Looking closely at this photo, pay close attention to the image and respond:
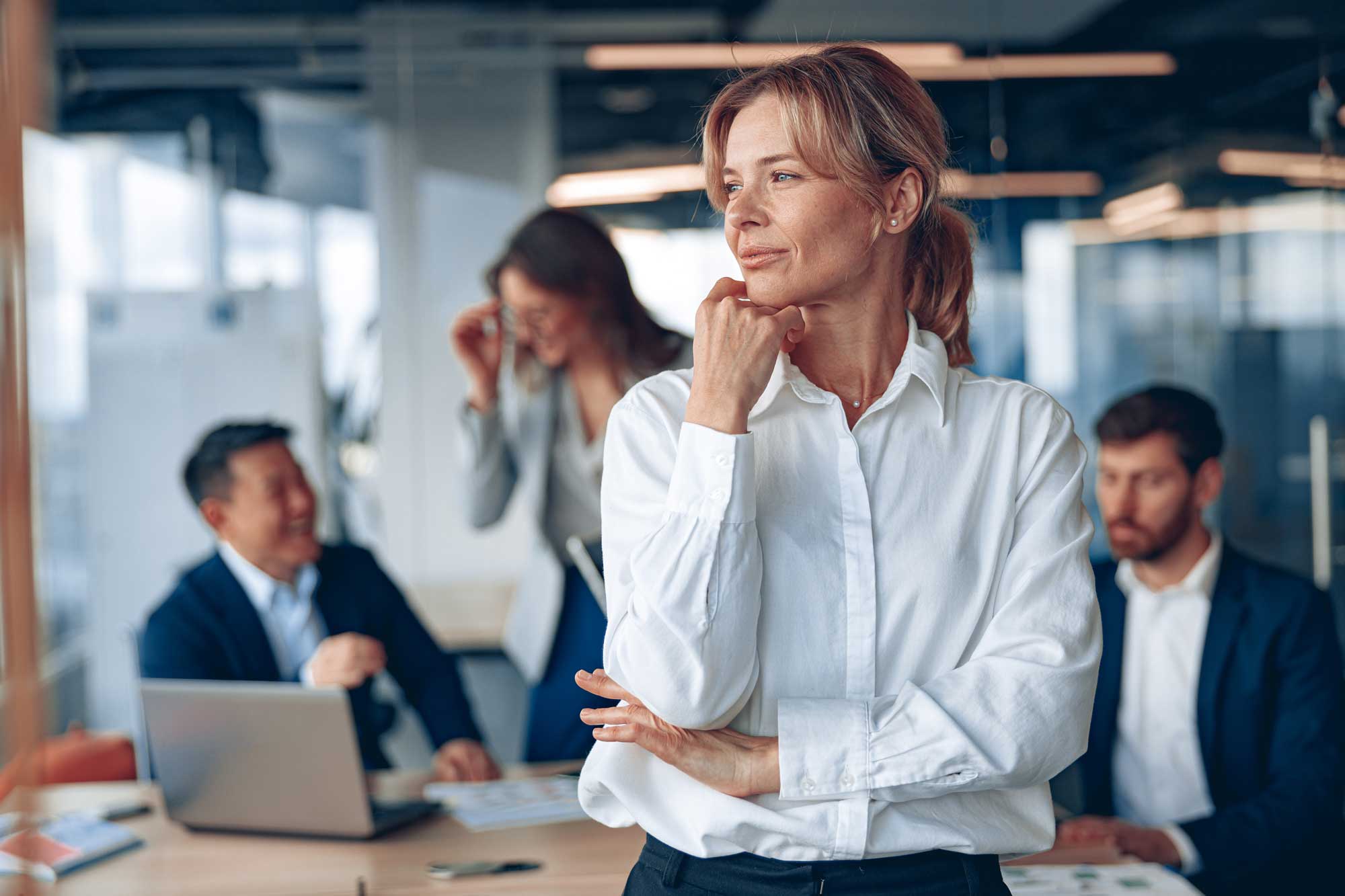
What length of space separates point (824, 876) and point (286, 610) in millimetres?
1907

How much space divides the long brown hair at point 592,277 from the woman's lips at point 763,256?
5.73ft

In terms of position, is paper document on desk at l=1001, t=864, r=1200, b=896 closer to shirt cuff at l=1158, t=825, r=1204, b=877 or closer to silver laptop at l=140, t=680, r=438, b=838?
shirt cuff at l=1158, t=825, r=1204, b=877

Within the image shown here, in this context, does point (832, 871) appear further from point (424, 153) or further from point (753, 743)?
point (424, 153)

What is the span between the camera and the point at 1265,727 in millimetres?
2508

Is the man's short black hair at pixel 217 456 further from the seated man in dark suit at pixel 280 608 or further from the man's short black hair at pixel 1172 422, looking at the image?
the man's short black hair at pixel 1172 422

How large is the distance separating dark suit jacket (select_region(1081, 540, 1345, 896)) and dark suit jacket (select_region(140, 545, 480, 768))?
4.67ft

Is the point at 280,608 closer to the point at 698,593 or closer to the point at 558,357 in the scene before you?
the point at 558,357

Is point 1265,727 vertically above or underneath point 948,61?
underneath

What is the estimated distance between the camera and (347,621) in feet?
9.57

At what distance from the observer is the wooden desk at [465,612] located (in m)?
4.27

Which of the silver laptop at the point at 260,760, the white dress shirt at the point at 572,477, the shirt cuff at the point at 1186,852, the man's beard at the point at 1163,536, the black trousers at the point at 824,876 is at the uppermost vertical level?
the white dress shirt at the point at 572,477

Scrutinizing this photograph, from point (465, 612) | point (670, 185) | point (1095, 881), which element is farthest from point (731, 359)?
point (670, 185)

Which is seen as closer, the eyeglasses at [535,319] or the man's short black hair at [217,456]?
the man's short black hair at [217,456]

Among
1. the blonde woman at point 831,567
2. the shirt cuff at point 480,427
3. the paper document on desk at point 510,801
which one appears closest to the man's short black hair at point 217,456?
the shirt cuff at point 480,427
